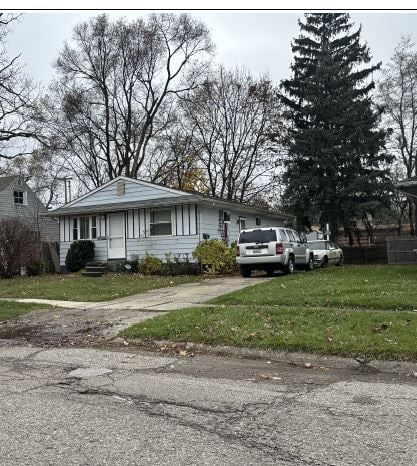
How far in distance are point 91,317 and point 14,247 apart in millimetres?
11888

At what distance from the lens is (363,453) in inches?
160

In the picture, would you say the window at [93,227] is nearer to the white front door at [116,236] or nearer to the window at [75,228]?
the white front door at [116,236]

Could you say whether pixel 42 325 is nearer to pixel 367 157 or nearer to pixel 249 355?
pixel 249 355

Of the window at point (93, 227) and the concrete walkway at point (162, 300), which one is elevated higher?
the window at point (93, 227)

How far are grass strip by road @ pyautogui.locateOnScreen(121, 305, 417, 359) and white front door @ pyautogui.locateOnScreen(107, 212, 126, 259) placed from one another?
48.4ft

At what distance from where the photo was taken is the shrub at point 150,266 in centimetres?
2302

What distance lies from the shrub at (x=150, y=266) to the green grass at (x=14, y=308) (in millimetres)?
9221

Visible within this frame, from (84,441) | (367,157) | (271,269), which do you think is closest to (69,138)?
(367,157)

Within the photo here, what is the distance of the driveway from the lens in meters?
10.0

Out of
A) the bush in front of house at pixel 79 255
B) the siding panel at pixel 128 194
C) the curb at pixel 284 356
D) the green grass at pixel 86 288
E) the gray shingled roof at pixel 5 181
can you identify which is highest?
the gray shingled roof at pixel 5 181

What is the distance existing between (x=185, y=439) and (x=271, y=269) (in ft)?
50.4

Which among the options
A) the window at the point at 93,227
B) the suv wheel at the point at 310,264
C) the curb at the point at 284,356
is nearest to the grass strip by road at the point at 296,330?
the curb at the point at 284,356

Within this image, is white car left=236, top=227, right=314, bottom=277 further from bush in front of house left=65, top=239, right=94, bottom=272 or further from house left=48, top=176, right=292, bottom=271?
bush in front of house left=65, top=239, right=94, bottom=272

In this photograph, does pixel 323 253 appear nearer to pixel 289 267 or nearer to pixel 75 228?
pixel 289 267
